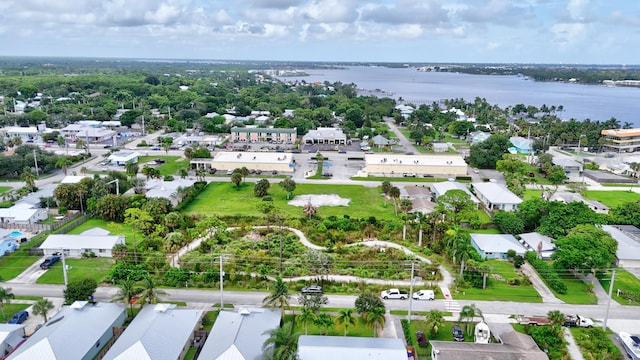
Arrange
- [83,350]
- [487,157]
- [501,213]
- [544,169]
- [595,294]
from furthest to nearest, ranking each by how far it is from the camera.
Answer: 1. [487,157]
2. [544,169]
3. [501,213]
4. [595,294]
5. [83,350]

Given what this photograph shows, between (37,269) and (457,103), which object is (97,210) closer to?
(37,269)

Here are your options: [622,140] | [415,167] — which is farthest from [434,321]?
[622,140]

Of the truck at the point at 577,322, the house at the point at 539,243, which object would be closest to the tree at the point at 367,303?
the truck at the point at 577,322

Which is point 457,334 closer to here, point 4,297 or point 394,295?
point 394,295

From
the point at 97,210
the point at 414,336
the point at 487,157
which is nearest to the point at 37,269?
the point at 97,210

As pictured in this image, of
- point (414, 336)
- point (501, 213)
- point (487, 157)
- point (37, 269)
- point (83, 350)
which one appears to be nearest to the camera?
point (83, 350)

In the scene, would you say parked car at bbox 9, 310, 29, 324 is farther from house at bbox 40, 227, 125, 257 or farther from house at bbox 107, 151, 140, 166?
house at bbox 107, 151, 140, 166
